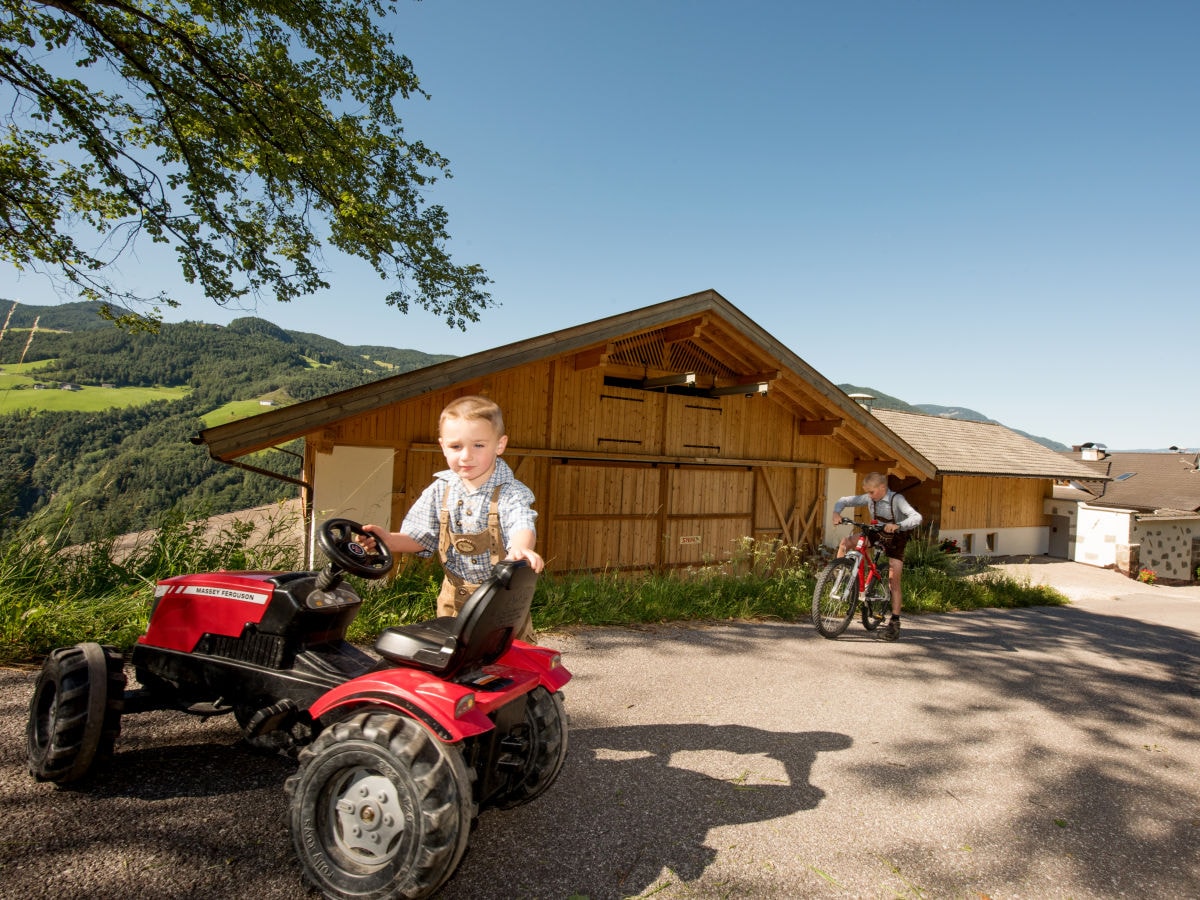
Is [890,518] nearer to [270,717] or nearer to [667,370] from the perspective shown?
[667,370]

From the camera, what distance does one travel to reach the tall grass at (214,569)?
13.8 ft

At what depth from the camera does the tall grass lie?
4.20m

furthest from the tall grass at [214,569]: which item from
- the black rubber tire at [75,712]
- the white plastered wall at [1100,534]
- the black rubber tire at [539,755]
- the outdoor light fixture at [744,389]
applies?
the white plastered wall at [1100,534]

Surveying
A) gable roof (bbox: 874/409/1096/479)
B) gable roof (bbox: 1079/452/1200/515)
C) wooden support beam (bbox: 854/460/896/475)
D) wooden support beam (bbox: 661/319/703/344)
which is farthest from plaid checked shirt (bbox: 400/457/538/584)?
gable roof (bbox: 1079/452/1200/515)

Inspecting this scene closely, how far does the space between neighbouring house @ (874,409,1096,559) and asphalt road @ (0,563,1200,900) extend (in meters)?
14.3

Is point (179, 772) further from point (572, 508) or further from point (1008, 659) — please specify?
point (572, 508)

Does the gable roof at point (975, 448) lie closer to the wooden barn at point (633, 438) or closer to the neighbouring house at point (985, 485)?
the neighbouring house at point (985, 485)

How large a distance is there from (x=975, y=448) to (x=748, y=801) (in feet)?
71.6

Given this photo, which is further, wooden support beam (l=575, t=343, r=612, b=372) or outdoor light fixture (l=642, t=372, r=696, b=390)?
outdoor light fixture (l=642, t=372, r=696, b=390)

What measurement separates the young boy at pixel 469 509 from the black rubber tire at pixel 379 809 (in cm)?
80

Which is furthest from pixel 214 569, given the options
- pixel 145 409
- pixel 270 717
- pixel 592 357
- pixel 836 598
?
pixel 145 409

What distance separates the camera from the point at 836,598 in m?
6.49

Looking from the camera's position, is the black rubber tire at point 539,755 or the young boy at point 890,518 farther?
the young boy at point 890,518

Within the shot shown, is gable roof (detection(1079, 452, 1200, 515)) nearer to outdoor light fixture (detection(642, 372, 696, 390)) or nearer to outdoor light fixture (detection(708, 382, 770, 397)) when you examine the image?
outdoor light fixture (detection(708, 382, 770, 397))
